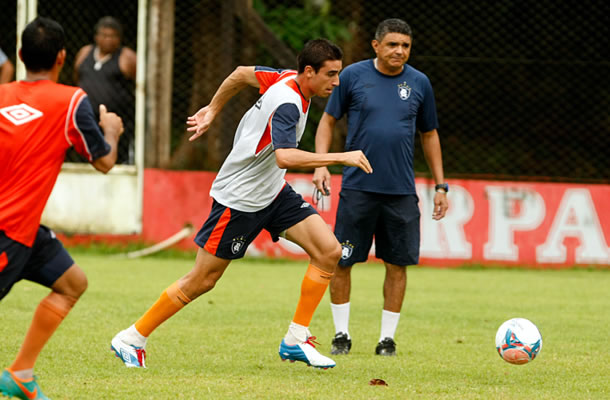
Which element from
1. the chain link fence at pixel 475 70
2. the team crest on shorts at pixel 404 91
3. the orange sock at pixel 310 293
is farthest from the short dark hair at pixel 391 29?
the chain link fence at pixel 475 70

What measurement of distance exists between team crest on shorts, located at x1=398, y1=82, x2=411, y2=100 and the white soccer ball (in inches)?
69.8

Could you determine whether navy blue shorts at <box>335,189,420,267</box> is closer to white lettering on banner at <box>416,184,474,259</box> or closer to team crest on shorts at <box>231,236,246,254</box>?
team crest on shorts at <box>231,236,246,254</box>

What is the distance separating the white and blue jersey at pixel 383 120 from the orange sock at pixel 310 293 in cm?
94

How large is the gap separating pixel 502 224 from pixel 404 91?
19.5 ft

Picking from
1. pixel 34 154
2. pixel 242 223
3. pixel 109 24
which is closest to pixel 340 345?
pixel 242 223

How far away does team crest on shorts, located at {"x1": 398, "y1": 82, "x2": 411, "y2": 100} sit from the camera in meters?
6.53

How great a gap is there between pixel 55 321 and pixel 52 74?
3.65 ft

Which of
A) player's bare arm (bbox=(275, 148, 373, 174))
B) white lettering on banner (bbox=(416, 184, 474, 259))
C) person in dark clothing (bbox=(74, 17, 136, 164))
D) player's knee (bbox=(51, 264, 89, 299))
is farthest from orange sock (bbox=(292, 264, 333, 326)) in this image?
person in dark clothing (bbox=(74, 17, 136, 164))

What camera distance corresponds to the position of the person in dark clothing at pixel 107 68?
11648 millimetres

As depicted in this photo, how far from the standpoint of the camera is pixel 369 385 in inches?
201

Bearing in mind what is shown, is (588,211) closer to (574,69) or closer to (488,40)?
(574,69)

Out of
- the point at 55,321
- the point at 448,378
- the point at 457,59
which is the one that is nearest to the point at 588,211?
the point at 457,59

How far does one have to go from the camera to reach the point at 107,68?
1198 centimetres

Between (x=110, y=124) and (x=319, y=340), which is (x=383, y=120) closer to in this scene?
(x=319, y=340)
